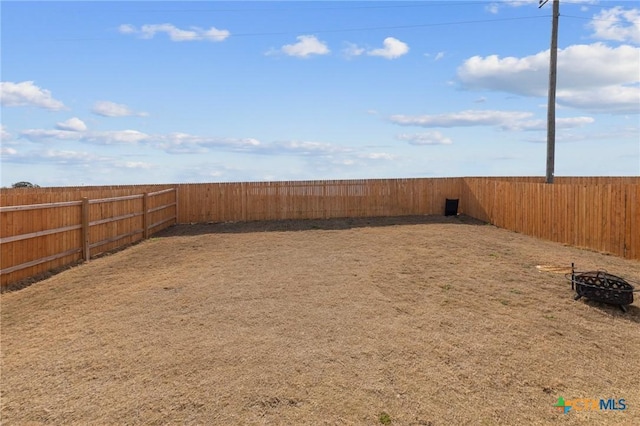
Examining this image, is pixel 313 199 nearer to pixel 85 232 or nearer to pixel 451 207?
pixel 451 207

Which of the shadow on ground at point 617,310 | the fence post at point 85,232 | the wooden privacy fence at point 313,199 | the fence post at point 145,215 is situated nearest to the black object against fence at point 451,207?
the wooden privacy fence at point 313,199

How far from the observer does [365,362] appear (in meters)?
4.29

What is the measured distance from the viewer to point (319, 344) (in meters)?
4.73

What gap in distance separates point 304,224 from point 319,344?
11.1 metres

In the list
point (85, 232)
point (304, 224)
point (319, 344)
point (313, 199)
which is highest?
point (313, 199)

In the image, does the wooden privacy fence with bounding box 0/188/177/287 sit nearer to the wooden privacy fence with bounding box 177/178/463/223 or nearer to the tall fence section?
the tall fence section

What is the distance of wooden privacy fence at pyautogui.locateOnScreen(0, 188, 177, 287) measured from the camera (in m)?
7.91

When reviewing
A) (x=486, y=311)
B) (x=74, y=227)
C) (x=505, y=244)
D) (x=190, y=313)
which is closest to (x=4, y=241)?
(x=74, y=227)

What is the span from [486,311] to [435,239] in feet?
18.6

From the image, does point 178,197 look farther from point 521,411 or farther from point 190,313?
point 521,411

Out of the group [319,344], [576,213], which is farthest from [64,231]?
[576,213]

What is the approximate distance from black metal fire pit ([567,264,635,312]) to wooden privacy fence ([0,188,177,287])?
1006 cm

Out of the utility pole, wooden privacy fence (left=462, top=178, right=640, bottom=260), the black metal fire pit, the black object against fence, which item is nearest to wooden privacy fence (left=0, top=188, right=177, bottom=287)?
the black metal fire pit

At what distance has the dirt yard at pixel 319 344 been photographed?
11.7 feet
